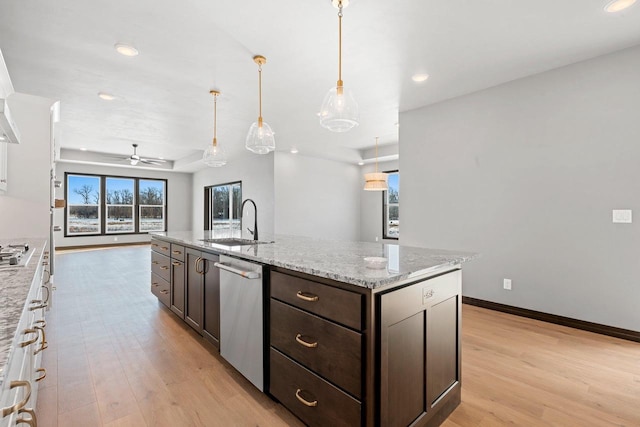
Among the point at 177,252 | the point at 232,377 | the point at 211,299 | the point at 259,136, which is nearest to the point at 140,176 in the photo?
the point at 177,252

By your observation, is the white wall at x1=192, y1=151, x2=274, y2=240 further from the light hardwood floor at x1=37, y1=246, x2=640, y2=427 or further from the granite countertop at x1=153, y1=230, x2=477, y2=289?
the granite countertop at x1=153, y1=230, x2=477, y2=289

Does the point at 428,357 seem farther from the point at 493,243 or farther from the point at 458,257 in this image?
the point at 493,243

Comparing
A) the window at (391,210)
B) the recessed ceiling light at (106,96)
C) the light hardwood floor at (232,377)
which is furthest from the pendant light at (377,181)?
the recessed ceiling light at (106,96)

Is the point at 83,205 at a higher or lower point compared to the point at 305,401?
higher

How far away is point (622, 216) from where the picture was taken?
9.39 feet

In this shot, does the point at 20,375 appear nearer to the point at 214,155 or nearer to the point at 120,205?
the point at 214,155

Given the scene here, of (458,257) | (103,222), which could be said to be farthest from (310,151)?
Result: (103,222)

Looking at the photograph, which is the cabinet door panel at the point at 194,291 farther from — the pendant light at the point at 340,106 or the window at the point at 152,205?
the window at the point at 152,205

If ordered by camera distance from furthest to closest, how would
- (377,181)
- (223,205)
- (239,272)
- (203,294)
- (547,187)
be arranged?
(223,205) < (377,181) < (547,187) < (203,294) < (239,272)

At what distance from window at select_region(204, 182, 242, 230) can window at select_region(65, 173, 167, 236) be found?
5.81 feet

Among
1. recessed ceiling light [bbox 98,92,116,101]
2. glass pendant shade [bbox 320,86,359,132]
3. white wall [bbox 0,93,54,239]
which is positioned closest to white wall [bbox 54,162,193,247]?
recessed ceiling light [bbox 98,92,116,101]

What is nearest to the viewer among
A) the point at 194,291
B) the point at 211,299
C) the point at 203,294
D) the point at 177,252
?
the point at 211,299

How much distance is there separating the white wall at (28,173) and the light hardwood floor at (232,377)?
3.42ft

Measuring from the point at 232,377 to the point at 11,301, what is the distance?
152 cm
